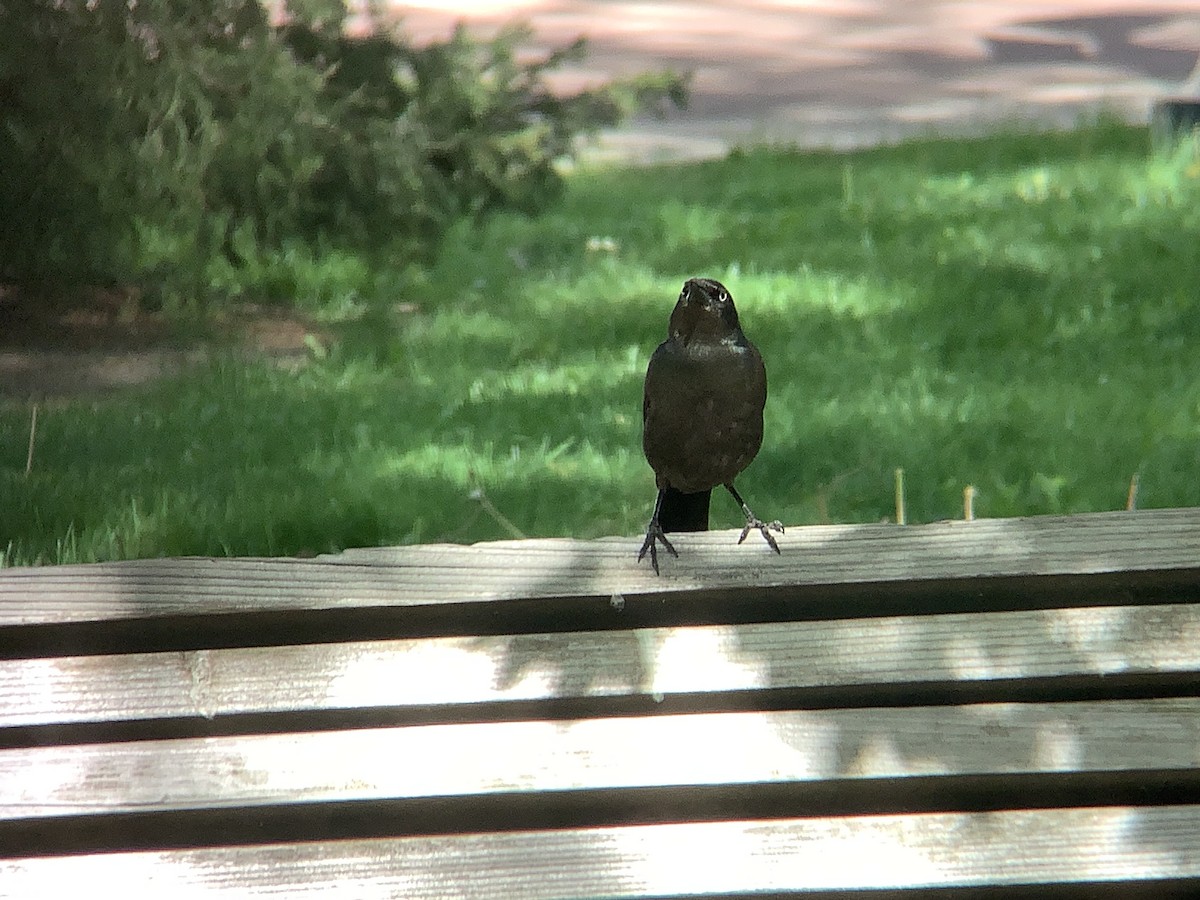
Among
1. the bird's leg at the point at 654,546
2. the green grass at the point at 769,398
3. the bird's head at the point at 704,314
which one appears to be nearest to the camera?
the bird's leg at the point at 654,546

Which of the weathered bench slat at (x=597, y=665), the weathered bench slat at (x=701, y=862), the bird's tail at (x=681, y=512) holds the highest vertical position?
the weathered bench slat at (x=597, y=665)

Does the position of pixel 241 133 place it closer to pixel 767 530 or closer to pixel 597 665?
pixel 767 530

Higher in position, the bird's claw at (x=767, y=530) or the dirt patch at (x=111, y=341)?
the bird's claw at (x=767, y=530)

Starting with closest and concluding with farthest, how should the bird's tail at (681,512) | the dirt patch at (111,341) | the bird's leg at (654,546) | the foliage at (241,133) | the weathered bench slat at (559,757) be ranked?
the weathered bench slat at (559,757)
the bird's leg at (654,546)
the bird's tail at (681,512)
the foliage at (241,133)
the dirt patch at (111,341)

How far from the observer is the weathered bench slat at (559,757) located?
2.15 meters

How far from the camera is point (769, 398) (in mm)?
5090

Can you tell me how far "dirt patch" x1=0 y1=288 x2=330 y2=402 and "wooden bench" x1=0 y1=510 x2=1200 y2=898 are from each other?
3603 millimetres

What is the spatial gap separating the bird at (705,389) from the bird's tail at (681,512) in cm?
20

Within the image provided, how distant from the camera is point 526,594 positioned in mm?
2229

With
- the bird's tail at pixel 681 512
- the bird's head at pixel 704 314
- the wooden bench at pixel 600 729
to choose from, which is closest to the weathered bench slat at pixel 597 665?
the wooden bench at pixel 600 729

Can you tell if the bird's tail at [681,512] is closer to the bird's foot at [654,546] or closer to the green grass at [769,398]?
the bird's foot at [654,546]

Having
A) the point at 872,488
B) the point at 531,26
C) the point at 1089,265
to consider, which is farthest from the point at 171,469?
the point at 1089,265

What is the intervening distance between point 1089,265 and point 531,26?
275 centimetres

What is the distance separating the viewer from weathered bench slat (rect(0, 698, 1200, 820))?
7.06ft
